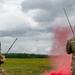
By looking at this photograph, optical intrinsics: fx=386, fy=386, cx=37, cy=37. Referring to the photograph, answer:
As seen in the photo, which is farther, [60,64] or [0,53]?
[60,64]

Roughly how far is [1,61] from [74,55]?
372 cm

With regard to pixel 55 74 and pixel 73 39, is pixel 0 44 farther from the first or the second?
pixel 55 74

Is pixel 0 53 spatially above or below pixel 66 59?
above

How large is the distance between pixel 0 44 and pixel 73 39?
3.99 meters

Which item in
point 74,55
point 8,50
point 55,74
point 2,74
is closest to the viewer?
point 74,55

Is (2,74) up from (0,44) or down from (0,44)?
down

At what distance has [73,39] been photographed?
1689cm

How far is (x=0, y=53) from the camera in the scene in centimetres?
1858

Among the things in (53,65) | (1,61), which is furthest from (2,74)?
(53,65)

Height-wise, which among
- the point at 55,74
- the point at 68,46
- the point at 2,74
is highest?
the point at 68,46

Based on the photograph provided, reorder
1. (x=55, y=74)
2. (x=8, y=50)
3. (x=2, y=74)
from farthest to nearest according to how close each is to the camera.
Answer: (x=55, y=74), (x=8, y=50), (x=2, y=74)

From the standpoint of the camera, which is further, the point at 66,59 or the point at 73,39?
the point at 66,59

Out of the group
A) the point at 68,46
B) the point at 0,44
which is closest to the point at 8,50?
the point at 0,44

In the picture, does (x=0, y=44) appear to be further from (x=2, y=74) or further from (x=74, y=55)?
(x=74, y=55)
